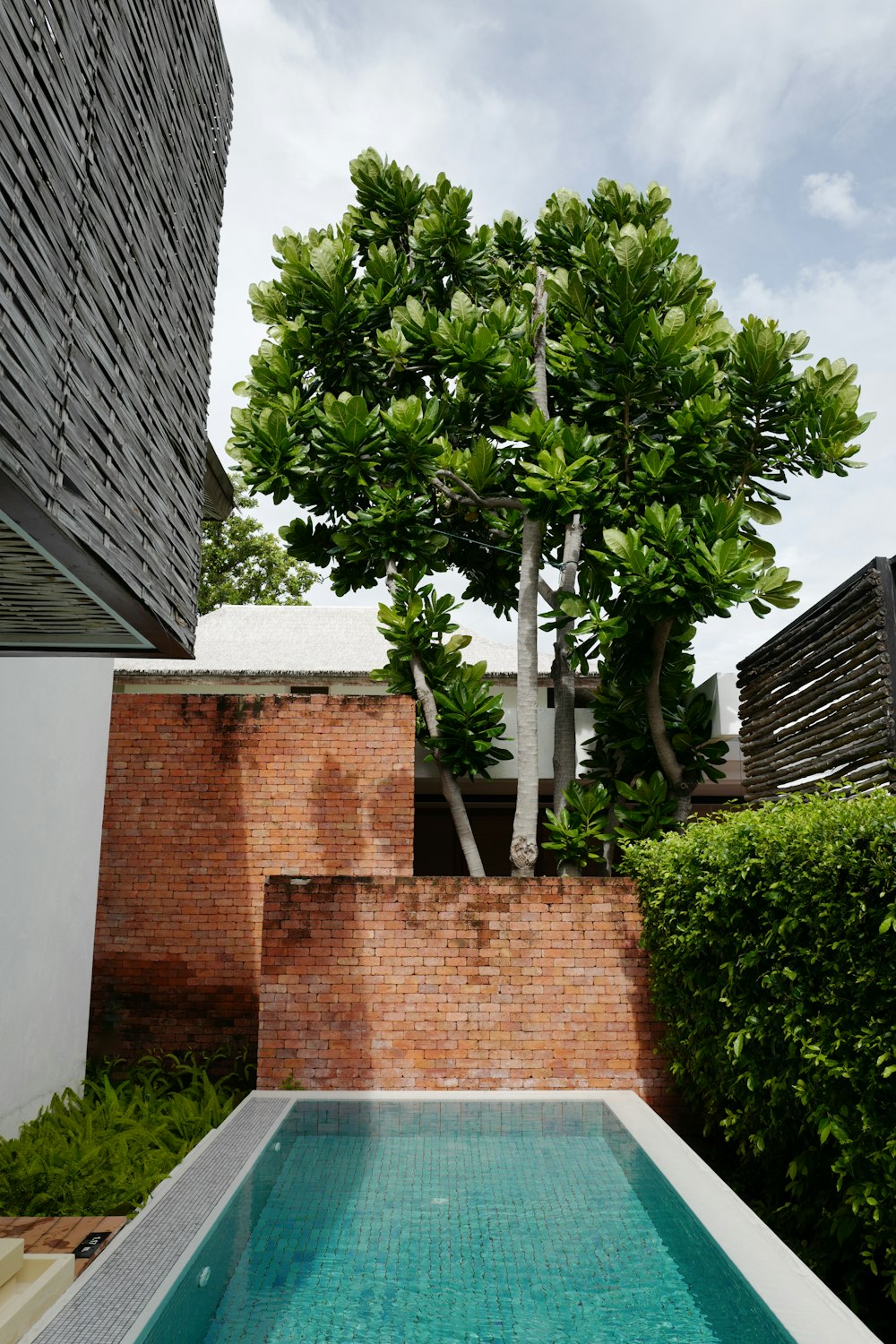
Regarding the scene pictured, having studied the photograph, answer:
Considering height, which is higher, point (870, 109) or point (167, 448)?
point (870, 109)

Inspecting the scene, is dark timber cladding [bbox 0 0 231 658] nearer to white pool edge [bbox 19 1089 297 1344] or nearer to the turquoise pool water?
white pool edge [bbox 19 1089 297 1344]

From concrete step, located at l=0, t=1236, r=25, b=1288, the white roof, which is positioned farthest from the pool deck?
the white roof

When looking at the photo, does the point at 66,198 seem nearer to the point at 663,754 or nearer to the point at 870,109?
the point at 870,109

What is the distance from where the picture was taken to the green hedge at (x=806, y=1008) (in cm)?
387

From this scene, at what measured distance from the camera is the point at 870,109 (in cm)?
755

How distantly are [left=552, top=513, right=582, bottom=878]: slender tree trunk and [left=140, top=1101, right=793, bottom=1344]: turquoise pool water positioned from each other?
417 centimetres

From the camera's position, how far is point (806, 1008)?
14.5 ft

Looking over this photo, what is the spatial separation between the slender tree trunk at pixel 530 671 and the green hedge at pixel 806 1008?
312 centimetres

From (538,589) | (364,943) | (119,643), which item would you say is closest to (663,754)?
(538,589)

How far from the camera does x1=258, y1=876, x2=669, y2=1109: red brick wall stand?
732 centimetres

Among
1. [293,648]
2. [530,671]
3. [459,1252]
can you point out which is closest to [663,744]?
[530,671]

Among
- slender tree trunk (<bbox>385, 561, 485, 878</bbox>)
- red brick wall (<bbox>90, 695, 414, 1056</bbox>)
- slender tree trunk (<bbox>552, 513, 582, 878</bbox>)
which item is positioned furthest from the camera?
slender tree trunk (<bbox>552, 513, 582, 878</bbox>)

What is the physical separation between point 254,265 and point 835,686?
322 inches

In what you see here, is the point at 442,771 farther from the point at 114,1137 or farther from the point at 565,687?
the point at 114,1137
